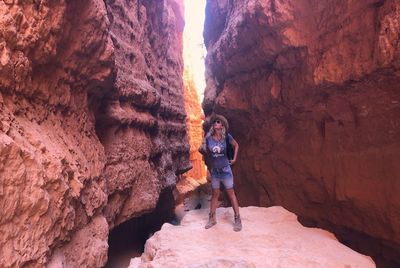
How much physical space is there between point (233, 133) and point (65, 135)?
6026 mm

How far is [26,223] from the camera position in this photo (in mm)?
2865

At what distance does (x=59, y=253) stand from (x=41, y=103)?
5.98 ft

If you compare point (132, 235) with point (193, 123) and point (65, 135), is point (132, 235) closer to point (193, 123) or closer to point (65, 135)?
point (65, 135)

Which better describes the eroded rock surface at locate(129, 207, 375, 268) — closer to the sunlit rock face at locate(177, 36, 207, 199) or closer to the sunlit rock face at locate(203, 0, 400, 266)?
the sunlit rock face at locate(203, 0, 400, 266)

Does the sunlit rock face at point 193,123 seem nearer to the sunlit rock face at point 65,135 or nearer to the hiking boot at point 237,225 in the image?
the sunlit rock face at point 65,135

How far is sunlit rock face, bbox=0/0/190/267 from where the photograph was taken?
2.87 metres

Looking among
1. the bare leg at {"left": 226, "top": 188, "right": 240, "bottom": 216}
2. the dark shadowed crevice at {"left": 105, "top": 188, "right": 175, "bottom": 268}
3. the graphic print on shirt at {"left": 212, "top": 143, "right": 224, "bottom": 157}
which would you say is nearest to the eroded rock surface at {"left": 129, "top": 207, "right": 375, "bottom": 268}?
the bare leg at {"left": 226, "top": 188, "right": 240, "bottom": 216}

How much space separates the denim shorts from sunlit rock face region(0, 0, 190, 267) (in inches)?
69.3

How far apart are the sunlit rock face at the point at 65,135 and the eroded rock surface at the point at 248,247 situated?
38.3 inches

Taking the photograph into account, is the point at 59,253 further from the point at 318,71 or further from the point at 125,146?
the point at 318,71

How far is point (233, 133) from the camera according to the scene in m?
9.65

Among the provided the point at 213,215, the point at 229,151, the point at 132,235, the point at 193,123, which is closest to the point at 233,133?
the point at 132,235

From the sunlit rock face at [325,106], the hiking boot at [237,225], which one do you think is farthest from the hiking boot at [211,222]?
the sunlit rock face at [325,106]

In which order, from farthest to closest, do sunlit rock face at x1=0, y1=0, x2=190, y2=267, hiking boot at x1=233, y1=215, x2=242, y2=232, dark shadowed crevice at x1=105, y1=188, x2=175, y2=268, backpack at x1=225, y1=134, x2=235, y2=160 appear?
dark shadowed crevice at x1=105, y1=188, x2=175, y2=268 < backpack at x1=225, y1=134, x2=235, y2=160 < hiking boot at x1=233, y1=215, x2=242, y2=232 < sunlit rock face at x1=0, y1=0, x2=190, y2=267
